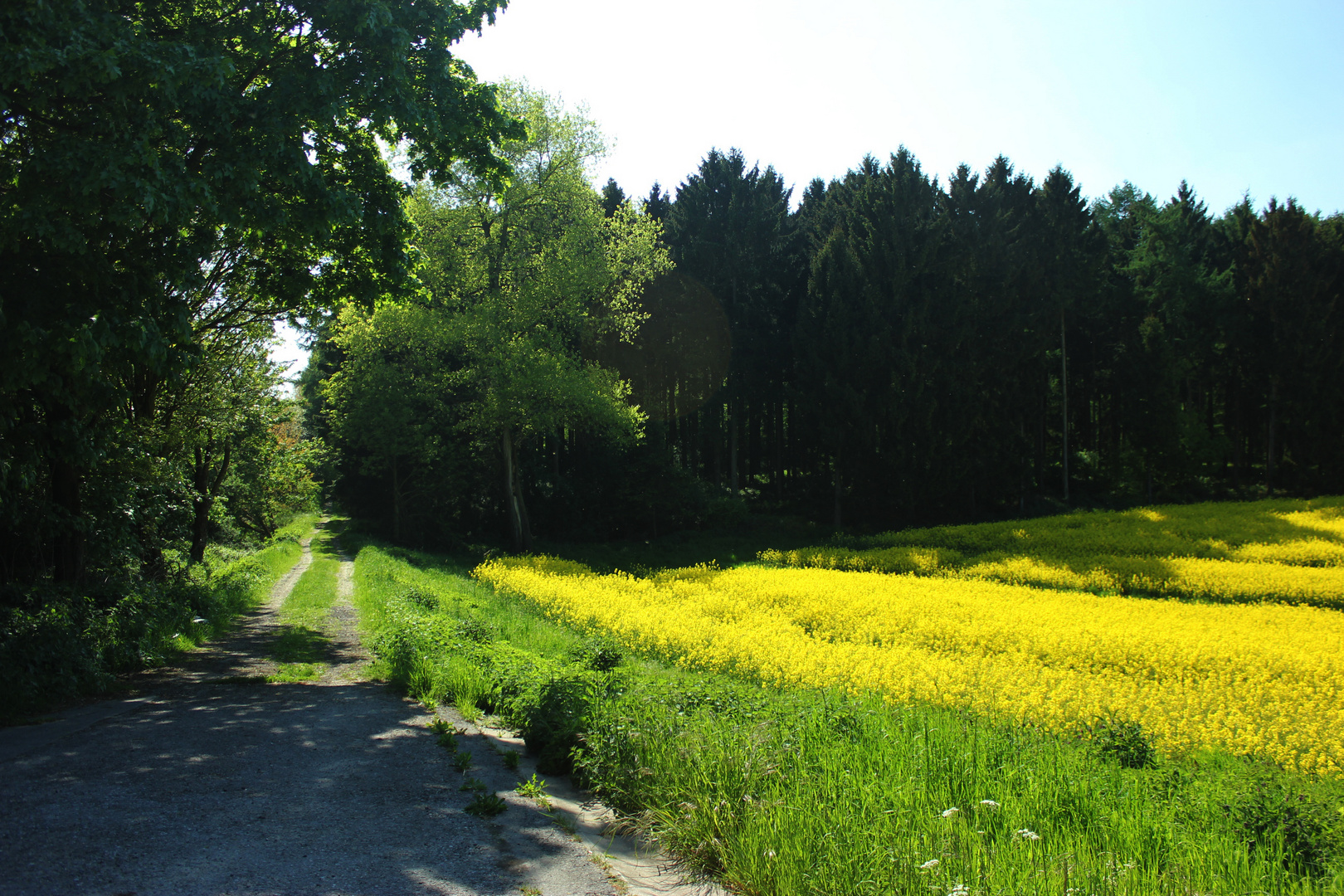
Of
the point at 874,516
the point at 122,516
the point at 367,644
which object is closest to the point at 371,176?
the point at 122,516

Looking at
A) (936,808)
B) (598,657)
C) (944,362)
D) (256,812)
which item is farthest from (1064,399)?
(256,812)

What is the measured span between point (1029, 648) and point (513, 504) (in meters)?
21.1

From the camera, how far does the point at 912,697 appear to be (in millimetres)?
7828

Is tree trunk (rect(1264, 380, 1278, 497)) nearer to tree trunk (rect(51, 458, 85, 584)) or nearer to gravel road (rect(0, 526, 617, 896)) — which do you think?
gravel road (rect(0, 526, 617, 896))

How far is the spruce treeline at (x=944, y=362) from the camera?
3362 centimetres

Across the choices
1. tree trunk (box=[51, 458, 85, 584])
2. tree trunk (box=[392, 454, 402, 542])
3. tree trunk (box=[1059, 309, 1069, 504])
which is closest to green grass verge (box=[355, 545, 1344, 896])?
tree trunk (box=[51, 458, 85, 584])

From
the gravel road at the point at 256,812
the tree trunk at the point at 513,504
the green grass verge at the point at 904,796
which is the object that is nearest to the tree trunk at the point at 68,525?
the gravel road at the point at 256,812

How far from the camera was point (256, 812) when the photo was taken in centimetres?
495

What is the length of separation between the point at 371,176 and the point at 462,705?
827 centimetres

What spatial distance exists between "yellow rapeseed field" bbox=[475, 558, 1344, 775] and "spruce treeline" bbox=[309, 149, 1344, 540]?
16320mm

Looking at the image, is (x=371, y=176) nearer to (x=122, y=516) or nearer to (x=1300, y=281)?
(x=122, y=516)

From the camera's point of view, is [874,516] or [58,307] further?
[874,516]

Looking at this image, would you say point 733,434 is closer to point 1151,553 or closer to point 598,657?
point 1151,553

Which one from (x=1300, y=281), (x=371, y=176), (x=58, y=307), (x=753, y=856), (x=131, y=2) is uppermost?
(x=1300, y=281)
